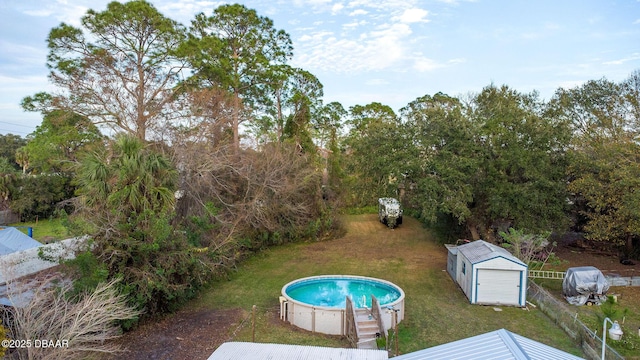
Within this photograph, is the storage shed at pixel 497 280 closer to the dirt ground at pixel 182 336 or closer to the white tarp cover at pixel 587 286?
the white tarp cover at pixel 587 286

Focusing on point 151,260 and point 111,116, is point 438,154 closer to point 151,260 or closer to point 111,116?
point 151,260

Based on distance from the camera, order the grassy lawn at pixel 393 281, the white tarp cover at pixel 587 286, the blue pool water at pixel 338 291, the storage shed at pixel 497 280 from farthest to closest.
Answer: the blue pool water at pixel 338 291
the white tarp cover at pixel 587 286
the storage shed at pixel 497 280
the grassy lawn at pixel 393 281

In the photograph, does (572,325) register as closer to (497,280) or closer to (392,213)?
(497,280)

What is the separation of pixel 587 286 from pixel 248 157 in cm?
1537

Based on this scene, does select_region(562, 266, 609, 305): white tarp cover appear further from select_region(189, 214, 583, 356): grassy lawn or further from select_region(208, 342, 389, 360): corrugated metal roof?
select_region(208, 342, 389, 360): corrugated metal roof

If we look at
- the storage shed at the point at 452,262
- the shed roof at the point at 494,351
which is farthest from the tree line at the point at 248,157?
the shed roof at the point at 494,351

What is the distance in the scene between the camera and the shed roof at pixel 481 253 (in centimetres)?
1348

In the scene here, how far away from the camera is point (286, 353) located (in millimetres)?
7652

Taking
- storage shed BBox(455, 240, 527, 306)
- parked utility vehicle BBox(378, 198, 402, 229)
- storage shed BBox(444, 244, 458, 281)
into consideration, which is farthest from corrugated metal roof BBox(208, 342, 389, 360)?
parked utility vehicle BBox(378, 198, 402, 229)

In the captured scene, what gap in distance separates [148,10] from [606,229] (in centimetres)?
2447

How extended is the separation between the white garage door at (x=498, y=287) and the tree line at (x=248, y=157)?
5.00 m

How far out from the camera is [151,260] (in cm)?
1148

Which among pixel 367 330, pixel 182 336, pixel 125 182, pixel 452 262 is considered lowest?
pixel 182 336

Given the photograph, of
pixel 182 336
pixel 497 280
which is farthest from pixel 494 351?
pixel 497 280
